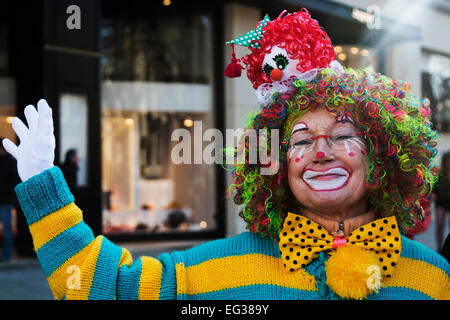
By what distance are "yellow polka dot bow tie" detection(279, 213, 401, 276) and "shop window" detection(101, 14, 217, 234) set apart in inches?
294

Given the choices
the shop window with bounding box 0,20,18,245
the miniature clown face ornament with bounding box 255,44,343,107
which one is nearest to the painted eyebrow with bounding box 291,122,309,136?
the miniature clown face ornament with bounding box 255,44,343,107

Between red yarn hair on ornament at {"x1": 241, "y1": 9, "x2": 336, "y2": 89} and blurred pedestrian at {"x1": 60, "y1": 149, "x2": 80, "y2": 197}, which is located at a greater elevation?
red yarn hair on ornament at {"x1": 241, "y1": 9, "x2": 336, "y2": 89}

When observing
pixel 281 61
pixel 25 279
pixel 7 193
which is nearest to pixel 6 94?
pixel 7 193

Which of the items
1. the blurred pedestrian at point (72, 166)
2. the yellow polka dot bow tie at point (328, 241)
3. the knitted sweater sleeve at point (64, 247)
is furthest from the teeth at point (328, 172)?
the blurred pedestrian at point (72, 166)

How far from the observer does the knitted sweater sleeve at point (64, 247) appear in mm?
1689

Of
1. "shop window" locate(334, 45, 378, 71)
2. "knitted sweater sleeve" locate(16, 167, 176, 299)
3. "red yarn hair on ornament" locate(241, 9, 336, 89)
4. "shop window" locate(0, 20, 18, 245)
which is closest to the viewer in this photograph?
"knitted sweater sleeve" locate(16, 167, 176, 299)

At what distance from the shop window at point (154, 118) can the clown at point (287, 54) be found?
7.25 metres

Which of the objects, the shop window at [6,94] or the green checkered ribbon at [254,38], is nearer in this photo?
the green checkered ribbon at [254,38]

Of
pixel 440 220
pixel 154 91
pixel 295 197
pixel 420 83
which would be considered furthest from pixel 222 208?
pixel 295 197

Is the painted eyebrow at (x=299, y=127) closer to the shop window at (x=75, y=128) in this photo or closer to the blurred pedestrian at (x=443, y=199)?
the blurred pedestrian at (x=443, y=199)

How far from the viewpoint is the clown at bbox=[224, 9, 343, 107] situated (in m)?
1.93

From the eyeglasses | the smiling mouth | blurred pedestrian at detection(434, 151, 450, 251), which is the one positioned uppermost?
the eyeglasses

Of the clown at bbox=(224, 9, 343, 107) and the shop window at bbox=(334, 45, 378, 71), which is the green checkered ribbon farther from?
the shop window at bbox=(334, 45, 378, 71)

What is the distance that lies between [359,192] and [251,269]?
1.49 feet
